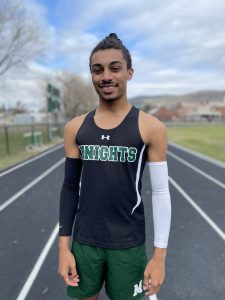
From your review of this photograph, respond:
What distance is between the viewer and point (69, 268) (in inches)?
73.1

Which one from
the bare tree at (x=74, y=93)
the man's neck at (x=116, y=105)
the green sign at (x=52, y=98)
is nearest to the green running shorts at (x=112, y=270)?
the man's neck at (x=116, y=105)

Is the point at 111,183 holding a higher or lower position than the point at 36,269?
higher

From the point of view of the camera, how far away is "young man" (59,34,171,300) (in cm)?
173

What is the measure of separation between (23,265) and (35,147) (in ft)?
55.1

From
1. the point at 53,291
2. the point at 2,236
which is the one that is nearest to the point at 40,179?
the point at 2,236

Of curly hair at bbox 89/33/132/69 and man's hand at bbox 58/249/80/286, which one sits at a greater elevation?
curly hair at bbox 89/33/132/69

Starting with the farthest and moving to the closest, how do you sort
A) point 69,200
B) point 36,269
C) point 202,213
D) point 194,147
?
point 194,147, point 202,213, point 36,269, point 69,200

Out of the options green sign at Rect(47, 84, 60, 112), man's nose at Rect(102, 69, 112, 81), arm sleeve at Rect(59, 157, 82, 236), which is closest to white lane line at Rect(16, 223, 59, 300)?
arm sleeve at Rect(59, 157, 82, 236)

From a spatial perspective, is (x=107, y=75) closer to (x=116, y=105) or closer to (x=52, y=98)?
(x=116, y=105)

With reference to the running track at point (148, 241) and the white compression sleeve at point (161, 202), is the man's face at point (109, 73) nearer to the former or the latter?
the white compression sleeve at point (161, 202)

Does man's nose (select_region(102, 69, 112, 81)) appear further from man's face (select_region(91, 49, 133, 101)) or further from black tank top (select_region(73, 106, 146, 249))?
black tank top (select_region(73, 106, 146, 249))

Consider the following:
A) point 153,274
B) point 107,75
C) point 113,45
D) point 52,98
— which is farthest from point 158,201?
point 52,98

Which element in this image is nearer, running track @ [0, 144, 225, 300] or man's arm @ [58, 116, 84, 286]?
man's arm @ [58, 116, 84, 286]

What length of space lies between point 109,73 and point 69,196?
2.49ft
